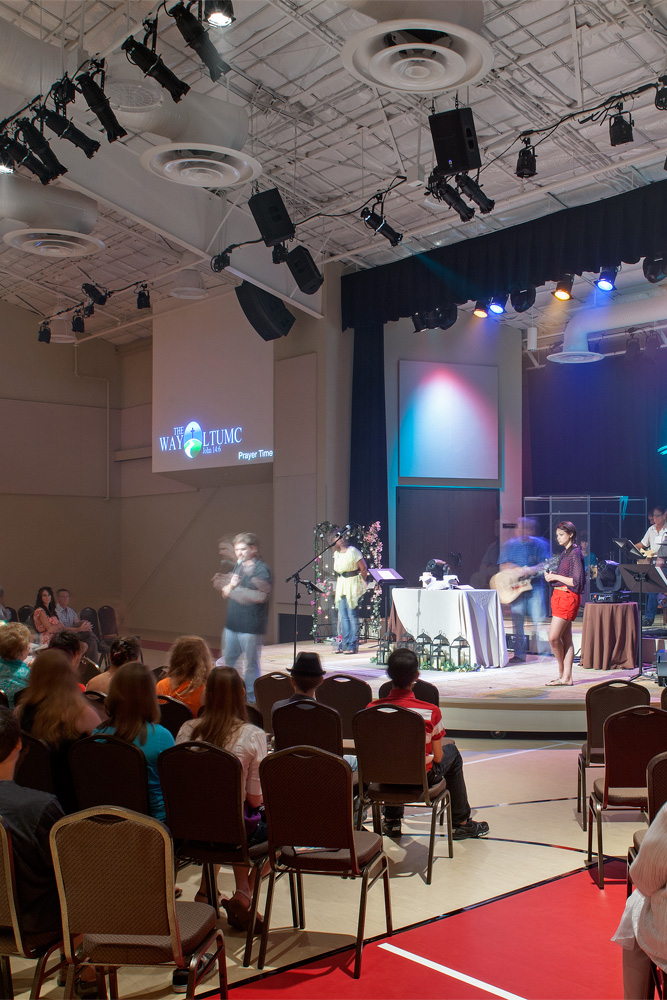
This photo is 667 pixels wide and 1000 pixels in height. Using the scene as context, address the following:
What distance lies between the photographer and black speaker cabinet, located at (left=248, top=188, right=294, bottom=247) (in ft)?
29.2

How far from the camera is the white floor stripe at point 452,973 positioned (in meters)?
3.03

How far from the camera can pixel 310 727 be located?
450 centimetres

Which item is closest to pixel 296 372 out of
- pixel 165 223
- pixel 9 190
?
pixel 165 223

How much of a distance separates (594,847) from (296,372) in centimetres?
920

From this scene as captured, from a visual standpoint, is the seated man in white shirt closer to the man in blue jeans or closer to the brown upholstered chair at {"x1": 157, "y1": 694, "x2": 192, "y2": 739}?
the man in blue jeans

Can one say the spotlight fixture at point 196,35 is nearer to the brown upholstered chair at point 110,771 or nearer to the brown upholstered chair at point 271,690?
the brown upholstered chair at point 271,690

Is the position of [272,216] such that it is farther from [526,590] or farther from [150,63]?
[526,590]

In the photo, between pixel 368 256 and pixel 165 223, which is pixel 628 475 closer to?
pixel 368 256

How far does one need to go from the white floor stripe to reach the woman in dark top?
17.3ft

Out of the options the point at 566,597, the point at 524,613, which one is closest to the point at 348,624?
the point at 524,613

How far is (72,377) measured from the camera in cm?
1748

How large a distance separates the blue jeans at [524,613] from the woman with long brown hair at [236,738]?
6460mm

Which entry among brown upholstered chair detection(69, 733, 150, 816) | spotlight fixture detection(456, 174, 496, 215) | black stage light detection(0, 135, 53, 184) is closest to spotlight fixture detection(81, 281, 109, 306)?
black stage light detection(0, 135, 53, 184)

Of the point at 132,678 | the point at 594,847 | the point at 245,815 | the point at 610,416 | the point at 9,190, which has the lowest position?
the point at 594,847
